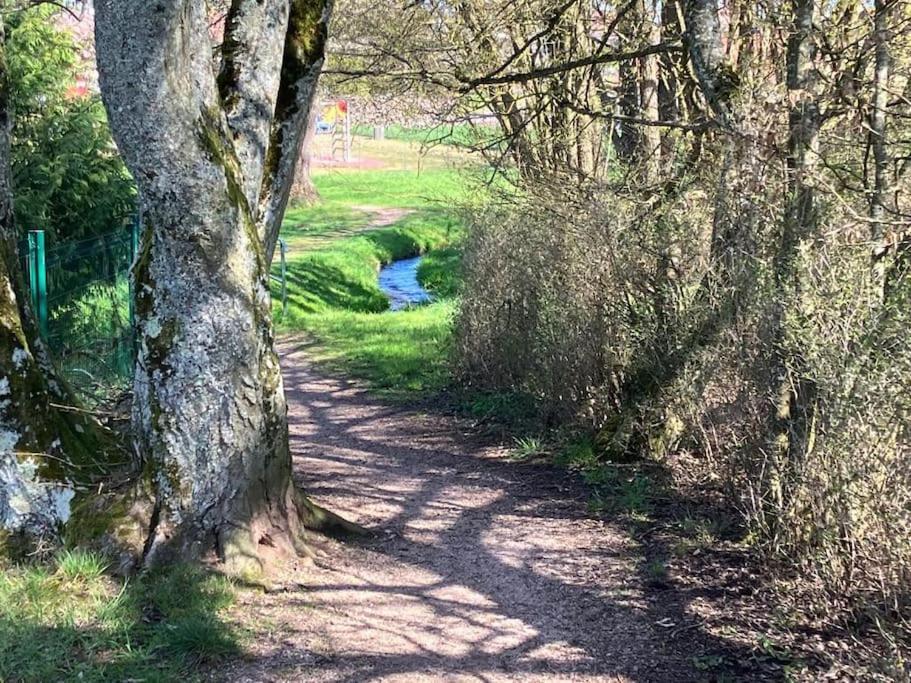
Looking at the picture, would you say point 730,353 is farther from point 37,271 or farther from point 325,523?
point 37,271

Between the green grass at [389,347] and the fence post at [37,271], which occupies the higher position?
the fence post at [37,271]

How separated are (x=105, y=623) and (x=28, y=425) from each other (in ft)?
4.07

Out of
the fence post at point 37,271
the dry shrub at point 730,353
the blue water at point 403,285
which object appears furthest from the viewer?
the blue water at point 403,285

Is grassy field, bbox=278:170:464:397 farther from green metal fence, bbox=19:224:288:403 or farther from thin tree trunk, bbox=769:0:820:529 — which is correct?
thin tree trunk, bbox=769:0:820:529

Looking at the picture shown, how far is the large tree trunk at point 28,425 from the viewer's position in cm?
475

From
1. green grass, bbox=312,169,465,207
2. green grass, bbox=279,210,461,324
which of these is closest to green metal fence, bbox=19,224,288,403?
green grass, bbox=279,210,461,324

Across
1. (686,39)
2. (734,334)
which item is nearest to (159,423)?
(734,334)

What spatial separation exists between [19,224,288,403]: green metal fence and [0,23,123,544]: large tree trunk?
220cm

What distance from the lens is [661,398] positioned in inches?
270

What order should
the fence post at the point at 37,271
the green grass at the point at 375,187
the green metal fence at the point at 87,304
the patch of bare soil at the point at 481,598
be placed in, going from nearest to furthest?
the patch of bare soil at the point at 481,598 < the fence post at the point at 37,271 < the green metal fence at the point at 87,304 < the green grass at the point at 375,187

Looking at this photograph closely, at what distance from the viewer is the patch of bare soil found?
4141 millimetres

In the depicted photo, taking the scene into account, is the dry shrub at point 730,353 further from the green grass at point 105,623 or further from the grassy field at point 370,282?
the green grass at point 105,623

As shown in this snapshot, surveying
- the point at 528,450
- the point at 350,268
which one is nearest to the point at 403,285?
the point at 350,268

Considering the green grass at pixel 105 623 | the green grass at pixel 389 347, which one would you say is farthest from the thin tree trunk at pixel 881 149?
the green grass at pixel 389 347
